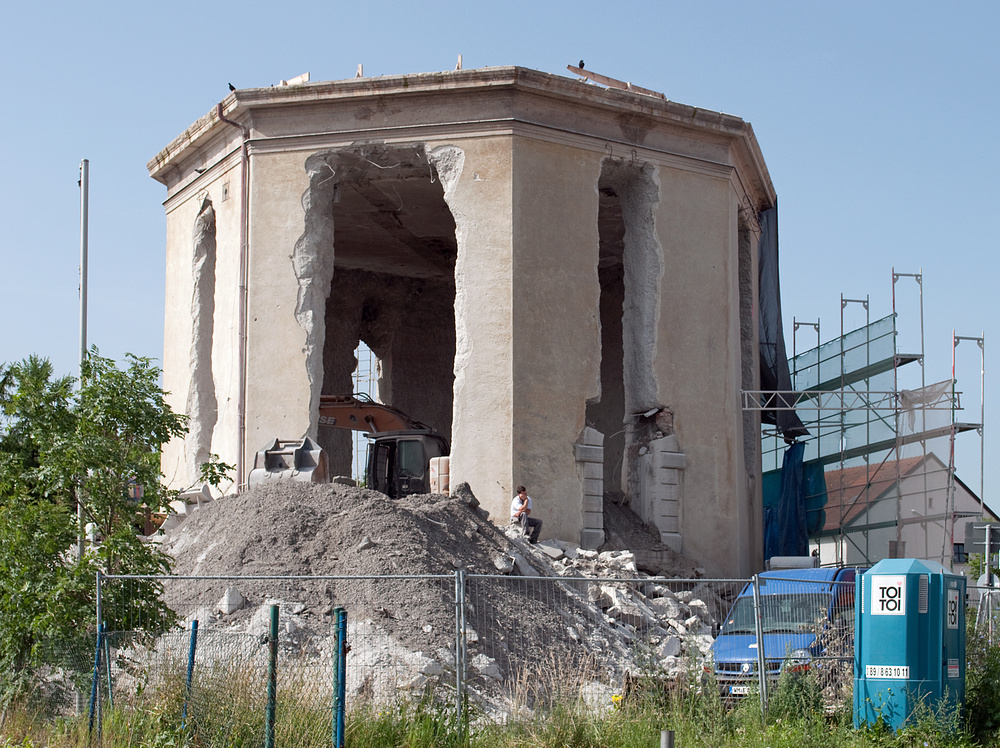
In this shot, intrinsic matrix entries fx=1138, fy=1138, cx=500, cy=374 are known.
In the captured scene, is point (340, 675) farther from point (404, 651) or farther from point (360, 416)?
point (360, 416)

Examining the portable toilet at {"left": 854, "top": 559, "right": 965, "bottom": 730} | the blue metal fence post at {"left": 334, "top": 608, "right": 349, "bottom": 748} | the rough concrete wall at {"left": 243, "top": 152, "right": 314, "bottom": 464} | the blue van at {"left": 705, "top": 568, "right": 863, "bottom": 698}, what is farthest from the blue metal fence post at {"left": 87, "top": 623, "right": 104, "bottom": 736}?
the rough concrete wall at {"left": 243, "top": 152, "right": 314, "bottom": 464}

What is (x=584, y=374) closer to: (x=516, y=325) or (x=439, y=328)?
(x=516, y=325)

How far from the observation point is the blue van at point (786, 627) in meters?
11.0

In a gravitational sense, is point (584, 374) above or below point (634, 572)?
above

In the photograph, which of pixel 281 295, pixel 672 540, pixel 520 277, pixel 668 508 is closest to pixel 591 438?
pixel 668 508

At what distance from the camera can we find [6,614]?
10359mm

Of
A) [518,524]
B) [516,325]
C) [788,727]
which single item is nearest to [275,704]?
[788,727]

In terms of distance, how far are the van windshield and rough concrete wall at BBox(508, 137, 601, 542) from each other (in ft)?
23.7

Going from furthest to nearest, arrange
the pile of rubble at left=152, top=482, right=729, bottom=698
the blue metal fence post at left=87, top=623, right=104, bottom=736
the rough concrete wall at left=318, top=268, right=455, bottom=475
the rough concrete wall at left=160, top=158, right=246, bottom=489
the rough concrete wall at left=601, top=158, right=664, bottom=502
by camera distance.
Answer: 1. the rough concrete wall at left=318, top=268, right=455, bottom=475
2. the rough concrete wall at left=160, top=158, right=246, bottom=489
3. the rough concrete wall at left=601, top=158, right=664, bottom=502
4. the pile of rubble at left=152, top=482, right=729, bottom=698
5. the blue metal fence post at left=87, top=623, right=104, bottom=736

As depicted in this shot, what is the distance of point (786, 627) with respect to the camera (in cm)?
1164

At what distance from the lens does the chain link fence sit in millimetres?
9273

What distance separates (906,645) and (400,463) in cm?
1312

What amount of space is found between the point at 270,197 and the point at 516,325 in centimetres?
516

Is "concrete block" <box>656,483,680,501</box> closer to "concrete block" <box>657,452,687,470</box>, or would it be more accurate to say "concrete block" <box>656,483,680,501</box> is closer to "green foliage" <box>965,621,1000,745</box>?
"concrete block" <box>657,452,687,470</box>
